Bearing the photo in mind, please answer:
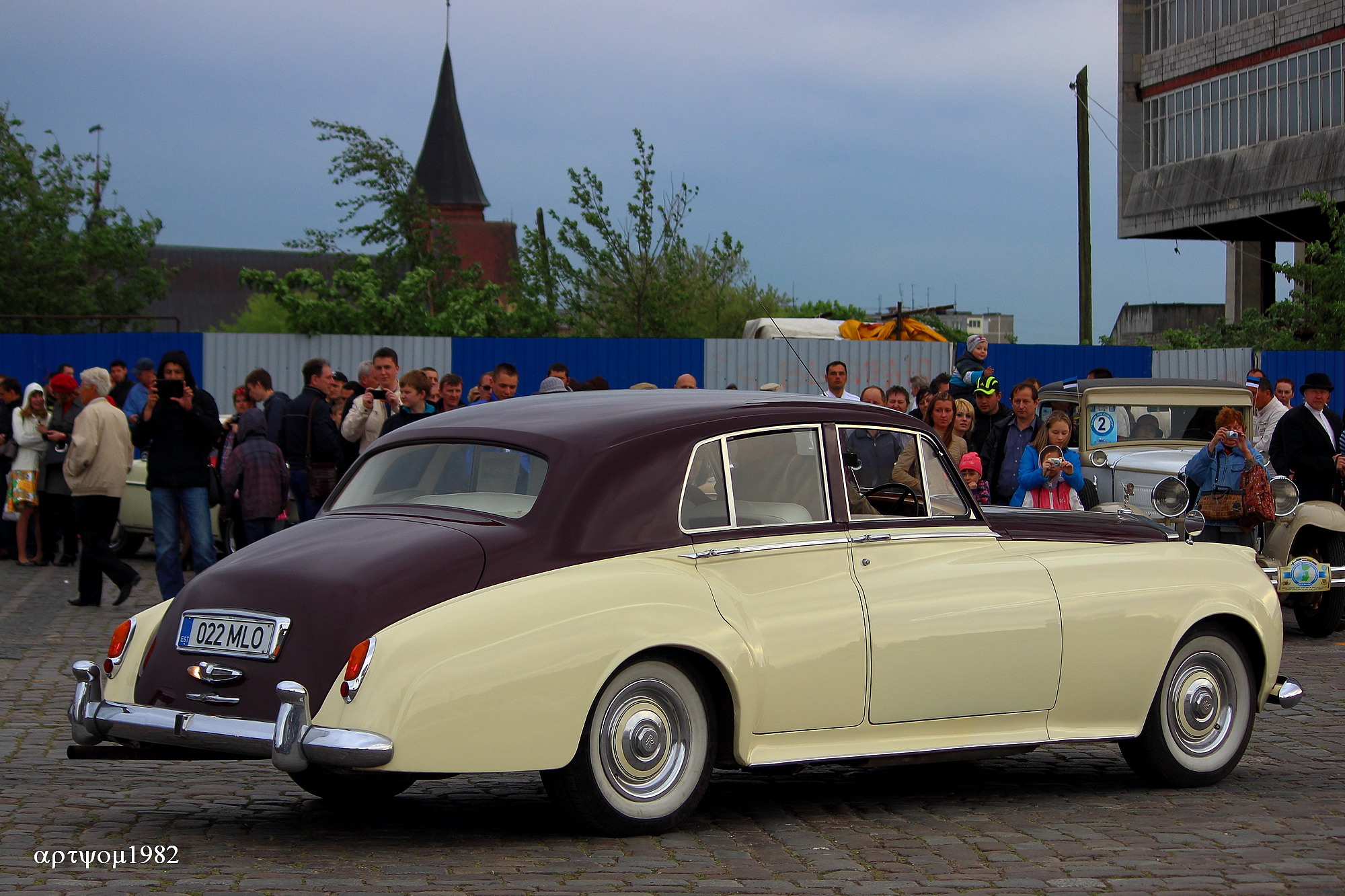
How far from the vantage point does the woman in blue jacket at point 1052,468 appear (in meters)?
10.6

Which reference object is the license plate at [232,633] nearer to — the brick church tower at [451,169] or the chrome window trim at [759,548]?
the chrome window trim at [759,548]

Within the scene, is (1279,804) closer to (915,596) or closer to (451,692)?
(915,596)

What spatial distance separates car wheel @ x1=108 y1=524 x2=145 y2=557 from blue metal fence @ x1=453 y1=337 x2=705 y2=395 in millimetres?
8422

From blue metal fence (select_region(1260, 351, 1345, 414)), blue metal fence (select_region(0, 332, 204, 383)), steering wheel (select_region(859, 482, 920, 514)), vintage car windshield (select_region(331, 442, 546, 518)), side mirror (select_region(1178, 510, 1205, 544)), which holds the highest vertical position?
blue metal fence (select_region(0, 332, 204, 383))

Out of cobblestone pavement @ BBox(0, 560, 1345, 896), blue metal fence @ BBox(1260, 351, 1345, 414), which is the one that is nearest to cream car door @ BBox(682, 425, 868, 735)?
cobblestone pavement @ BBox(0, 560, 1345, 896)

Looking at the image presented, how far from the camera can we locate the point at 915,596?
6055 mm

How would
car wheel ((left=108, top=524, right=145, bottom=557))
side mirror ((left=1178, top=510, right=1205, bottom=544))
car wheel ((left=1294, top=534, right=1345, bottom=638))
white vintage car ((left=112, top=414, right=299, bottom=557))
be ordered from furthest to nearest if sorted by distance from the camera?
car wheel ((left=108, top=524, right=145, bottom=557))
white vintage car ((left=112, top=414, right=299, bottom=557))
car wheel ((left=1294, top=534, right=1345, bottom=638))
side mirror ((left=1178, top=510, right=1205, bottom=544))

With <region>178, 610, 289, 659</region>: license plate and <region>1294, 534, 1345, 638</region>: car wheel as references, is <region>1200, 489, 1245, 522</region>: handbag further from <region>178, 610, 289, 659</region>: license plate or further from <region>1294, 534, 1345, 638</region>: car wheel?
<region>178, 610, 289, 659</region>: license plate

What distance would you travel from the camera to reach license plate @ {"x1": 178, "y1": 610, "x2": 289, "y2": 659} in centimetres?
516

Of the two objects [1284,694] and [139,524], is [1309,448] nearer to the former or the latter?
[1284,694]

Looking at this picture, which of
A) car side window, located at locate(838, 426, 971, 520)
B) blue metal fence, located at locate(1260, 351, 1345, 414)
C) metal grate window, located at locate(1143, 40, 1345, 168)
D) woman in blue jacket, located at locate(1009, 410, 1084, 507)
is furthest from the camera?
metal grate window, located at locate(1143, 40, 1345, 168)

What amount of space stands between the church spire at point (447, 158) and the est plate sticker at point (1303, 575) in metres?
86.6

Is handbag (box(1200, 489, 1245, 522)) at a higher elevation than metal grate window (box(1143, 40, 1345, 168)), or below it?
below

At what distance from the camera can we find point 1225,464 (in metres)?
11.9
